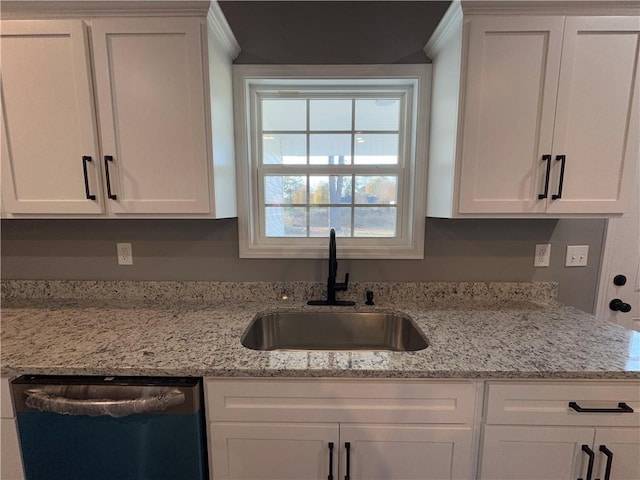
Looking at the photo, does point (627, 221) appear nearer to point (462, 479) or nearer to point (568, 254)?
point (568, 254)

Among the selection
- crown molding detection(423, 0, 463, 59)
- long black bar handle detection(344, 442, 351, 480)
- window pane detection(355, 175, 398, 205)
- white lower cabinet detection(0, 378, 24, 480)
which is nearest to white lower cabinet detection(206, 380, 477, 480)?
long black bar handle detection(344, 442, 351, 480)

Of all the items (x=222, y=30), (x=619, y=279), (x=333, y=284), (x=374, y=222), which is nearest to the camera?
(x=222, y=30)

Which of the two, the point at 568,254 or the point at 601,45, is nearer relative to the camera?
the point at 601,45

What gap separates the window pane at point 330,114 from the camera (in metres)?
1.70

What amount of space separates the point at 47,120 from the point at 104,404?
1.21m

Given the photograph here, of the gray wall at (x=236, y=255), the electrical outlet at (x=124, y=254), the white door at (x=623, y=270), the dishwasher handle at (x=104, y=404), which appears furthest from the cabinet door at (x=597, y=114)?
the electrical outlet at (x=124, y=254)

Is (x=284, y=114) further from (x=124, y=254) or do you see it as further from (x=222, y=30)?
(x=124, y=254)

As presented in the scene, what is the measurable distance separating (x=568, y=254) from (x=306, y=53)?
1.84 m

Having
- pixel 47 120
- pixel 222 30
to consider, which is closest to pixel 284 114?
pixel 222 30

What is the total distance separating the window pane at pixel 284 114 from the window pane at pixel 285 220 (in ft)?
1.57

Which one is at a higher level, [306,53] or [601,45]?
[306,53]

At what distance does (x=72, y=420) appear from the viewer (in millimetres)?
1027

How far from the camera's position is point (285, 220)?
1770 mm

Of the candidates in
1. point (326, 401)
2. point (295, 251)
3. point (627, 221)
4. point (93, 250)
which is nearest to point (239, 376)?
point (326, 401)
